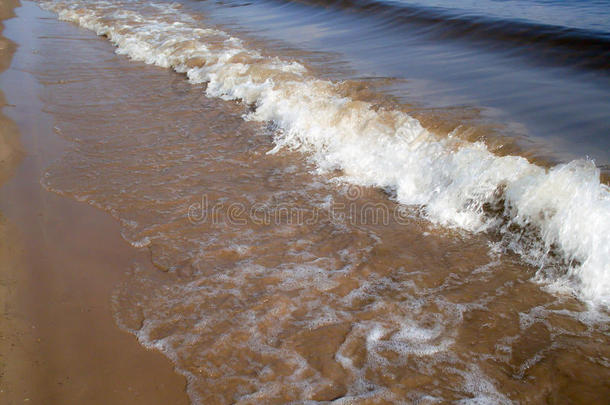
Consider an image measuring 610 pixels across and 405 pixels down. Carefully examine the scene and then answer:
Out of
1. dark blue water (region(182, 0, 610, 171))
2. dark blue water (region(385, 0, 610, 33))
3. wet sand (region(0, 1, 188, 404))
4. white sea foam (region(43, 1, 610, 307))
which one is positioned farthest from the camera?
dark blue water (region(385, 0, 610, 33))

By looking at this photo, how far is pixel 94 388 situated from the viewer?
229 centimetres

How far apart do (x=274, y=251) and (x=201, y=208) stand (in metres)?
0.96

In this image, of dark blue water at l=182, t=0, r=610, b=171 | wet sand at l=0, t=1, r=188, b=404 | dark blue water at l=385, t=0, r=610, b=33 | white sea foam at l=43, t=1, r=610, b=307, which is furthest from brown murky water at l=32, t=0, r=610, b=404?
dark blue water at l=385, t=0, r=610, b=33

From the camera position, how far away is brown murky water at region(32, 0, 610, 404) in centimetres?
237

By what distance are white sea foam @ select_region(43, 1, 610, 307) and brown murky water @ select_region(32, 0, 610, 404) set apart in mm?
256

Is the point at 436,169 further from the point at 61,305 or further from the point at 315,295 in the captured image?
the point at 61,305

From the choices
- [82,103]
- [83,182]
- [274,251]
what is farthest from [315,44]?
[274,251]

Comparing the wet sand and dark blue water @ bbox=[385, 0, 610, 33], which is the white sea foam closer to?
the wet sand

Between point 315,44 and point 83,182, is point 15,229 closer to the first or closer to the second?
point 83,182

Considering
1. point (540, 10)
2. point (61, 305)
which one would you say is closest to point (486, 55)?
point (540, 10)

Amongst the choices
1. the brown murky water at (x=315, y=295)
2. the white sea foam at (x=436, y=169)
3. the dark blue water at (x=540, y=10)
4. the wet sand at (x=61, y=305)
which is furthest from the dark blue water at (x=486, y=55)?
the wet sand at (x=61, y=305)

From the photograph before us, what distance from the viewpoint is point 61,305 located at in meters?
2.84

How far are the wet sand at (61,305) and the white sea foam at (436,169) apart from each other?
8.06 feet

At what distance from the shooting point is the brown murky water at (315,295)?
2.37 metres
